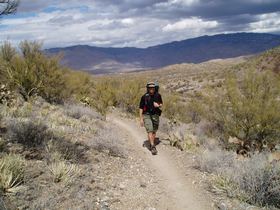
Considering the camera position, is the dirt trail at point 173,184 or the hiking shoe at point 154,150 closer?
the dirt trail at point 173,184

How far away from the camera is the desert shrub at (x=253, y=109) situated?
13.4 meters

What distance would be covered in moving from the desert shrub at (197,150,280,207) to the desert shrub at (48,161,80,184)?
2.95 m

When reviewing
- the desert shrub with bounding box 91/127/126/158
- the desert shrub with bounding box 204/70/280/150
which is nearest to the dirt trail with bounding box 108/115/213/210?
the desert shrub with bounding box 91/127/126/158

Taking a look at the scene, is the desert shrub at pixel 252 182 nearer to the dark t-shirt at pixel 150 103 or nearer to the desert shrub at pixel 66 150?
the dark t-shirt at pixel 150 103

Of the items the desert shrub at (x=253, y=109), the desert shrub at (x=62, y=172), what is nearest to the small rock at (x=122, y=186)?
the desert shrub at (x=62, y=172)

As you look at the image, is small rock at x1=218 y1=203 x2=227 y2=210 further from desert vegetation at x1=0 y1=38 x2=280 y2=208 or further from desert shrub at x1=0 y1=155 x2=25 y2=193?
desert shrub at x1=0 y1=155 x2=25 y2=193

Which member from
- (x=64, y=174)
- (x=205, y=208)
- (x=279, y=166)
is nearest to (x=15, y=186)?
(x=64, y=174)

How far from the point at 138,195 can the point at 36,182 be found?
202cm

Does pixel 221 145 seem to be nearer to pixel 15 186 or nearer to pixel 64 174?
pixel 64 174

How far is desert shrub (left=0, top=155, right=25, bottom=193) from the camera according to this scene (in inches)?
248

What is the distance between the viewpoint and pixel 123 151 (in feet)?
33.7

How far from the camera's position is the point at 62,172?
7289 millimetres

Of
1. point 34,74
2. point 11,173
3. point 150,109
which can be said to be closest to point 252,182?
point 150,109

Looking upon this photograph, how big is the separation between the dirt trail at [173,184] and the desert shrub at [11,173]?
2688 millimetres
